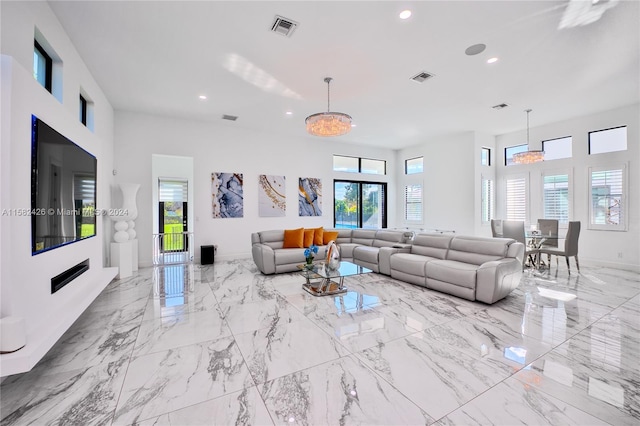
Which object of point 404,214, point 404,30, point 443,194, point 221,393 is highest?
point 404,30

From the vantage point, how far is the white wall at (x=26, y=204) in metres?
1.73

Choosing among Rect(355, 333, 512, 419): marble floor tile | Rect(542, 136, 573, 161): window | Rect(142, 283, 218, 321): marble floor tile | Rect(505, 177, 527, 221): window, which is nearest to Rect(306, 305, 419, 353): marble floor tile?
Rect(355, 333, 512, 419): marble floor tile

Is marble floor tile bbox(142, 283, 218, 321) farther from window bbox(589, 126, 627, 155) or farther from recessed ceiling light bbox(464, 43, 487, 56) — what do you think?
window bbox(589, 126, 627, 155)

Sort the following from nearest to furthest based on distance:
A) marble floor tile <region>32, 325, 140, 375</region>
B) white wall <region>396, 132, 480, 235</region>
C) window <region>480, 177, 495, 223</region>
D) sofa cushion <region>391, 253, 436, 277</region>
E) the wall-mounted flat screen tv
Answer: the wall-mounted flat screen tv, marble floor tile <region>32, 325, 140, 375</region>, sofa cushion <region>391, 253, 436, 277</region>, white wall <region>396, 132, 480, 235</region>, window <region>480, 177, 495, 223</region>

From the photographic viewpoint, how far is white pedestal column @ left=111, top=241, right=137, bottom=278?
4.98m

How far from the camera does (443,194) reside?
8.16 m

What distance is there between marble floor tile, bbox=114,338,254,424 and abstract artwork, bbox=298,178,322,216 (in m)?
5.66

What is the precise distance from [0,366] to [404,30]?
14.6ft

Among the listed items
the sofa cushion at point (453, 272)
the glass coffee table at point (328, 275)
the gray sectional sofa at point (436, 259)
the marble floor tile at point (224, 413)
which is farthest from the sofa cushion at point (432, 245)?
the marble floor tile at point (224, 413)

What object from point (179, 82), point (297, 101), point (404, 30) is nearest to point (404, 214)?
point (297, 101)

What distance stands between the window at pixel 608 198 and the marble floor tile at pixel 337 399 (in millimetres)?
7041

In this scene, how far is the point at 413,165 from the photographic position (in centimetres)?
937

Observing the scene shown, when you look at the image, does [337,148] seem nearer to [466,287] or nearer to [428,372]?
[466,287]

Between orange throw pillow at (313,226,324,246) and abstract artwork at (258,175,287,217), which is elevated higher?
abstract artwork at (258,175,287,217)
